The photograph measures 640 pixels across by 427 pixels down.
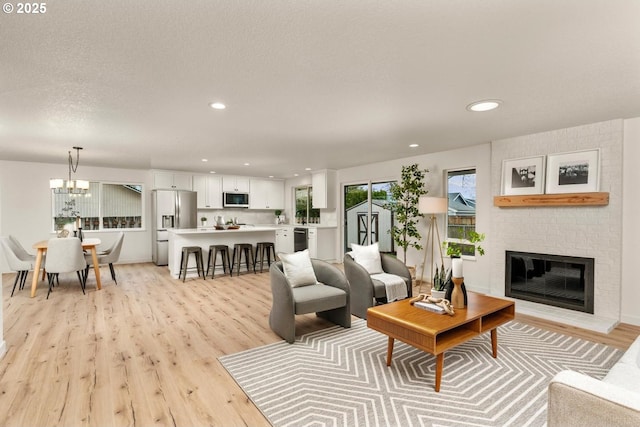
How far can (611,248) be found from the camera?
12.2ft

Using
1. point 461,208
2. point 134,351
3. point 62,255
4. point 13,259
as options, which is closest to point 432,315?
point 134,351

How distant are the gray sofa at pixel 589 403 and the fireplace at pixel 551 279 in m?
3.49

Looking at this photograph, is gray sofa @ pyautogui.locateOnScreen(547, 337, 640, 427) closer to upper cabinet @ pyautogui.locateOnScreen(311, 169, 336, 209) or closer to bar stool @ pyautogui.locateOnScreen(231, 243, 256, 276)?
bar stool @ pyautogui.locateOnScreen(231, 243, 256, 276)

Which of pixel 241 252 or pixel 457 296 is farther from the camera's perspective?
pixel 241 252

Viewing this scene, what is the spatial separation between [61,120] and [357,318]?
A: 4085 millimetres

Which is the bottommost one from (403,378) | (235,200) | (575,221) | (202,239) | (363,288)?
(403,378)

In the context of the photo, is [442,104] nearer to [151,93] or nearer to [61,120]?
[151,93]

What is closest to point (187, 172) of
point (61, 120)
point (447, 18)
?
point (61, 120)

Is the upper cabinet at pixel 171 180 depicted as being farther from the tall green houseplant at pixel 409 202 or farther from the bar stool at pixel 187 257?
the tall green houseplant at pixel 409 202

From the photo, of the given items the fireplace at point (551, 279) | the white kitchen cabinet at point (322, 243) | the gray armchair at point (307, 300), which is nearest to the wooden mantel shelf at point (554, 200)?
the fireplace at point (551, 279)

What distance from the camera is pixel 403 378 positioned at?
8.19ft

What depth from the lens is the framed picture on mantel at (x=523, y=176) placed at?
429 cm

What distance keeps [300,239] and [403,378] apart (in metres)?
5.91

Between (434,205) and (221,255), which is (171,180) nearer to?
(221,255)
